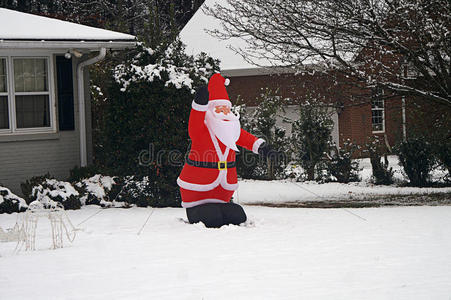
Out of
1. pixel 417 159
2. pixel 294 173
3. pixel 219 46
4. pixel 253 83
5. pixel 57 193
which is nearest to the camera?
pixel 57 193

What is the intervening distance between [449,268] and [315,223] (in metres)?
3.16

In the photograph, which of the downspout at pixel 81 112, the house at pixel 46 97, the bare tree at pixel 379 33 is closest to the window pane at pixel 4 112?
the house at pixel 46 97

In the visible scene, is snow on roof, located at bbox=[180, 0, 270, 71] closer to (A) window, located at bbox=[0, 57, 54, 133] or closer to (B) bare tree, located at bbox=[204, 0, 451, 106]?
(B) bare tree, located at bbox=[204, 0, 451, 106]

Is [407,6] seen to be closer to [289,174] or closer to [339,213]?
[339,213]

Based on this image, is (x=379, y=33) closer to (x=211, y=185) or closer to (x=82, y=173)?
(x=211, y=185)

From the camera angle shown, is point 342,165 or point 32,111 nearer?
point 32,111

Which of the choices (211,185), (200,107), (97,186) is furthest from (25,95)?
(211,185)

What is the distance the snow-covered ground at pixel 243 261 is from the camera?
591 cm

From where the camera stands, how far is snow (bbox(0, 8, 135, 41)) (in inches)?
438

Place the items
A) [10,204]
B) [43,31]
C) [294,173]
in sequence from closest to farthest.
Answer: [10,204] → [43,31] → [294,173]

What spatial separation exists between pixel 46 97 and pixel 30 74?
1.72 feet

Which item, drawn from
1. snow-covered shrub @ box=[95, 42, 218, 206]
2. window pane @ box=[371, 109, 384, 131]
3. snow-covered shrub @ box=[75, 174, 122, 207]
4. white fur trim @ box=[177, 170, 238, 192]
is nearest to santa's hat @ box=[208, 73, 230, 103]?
white fur trim @ box=[177, 170, 238, 192]

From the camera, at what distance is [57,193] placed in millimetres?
11008

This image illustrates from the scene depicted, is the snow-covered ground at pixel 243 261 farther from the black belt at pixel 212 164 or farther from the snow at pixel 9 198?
the black belt at pixel 212 164
